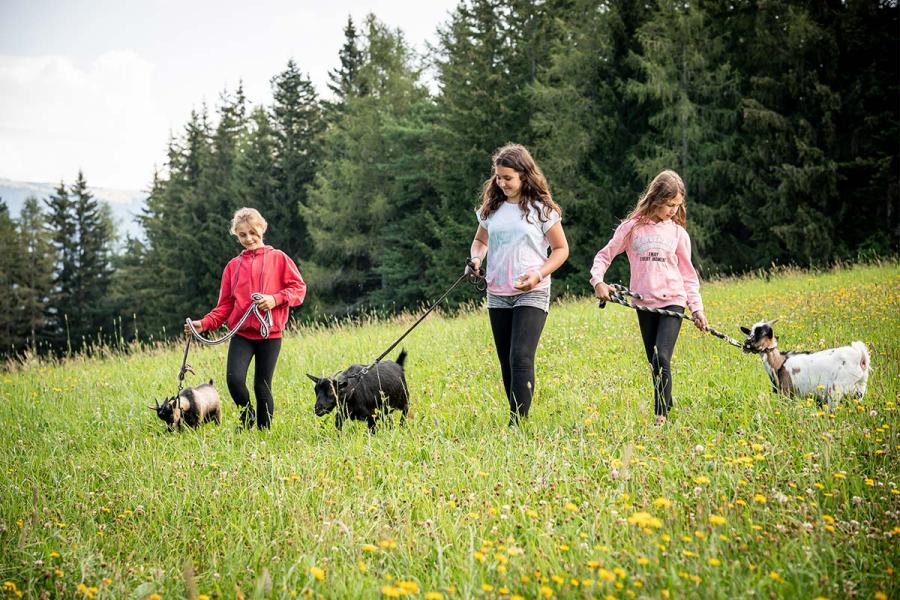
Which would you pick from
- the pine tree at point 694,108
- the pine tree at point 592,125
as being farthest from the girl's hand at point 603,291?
the pine tree at point 592,125

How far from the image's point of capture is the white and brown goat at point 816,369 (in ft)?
15.4

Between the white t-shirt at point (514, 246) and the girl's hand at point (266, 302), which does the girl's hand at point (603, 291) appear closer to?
the white t-shirt at point (514, 246)

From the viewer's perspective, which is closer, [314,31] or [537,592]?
[537,592]

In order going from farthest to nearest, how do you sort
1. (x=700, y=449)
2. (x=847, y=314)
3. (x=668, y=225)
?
(x=847, y=314) < (x=668, y=225) < (x=700, y=449)

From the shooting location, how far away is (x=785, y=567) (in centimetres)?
253

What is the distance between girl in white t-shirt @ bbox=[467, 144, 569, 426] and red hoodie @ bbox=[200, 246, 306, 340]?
1926 millimetres

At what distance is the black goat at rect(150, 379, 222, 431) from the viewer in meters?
6.19

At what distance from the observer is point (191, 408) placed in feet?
20.9

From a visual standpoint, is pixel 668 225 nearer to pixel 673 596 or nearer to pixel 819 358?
pixel 819 358

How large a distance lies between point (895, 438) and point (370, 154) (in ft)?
99.4

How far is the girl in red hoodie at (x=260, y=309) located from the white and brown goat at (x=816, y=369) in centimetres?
406

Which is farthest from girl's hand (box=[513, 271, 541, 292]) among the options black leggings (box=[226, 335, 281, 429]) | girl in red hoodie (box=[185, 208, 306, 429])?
black leggings (box=[226, 335, 281, 429])

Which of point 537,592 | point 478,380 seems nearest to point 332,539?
point 537,592

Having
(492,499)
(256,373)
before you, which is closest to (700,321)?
(492,499)
